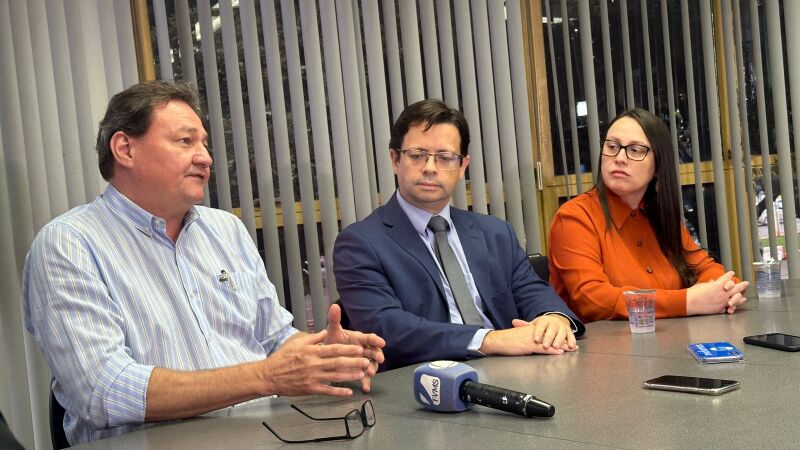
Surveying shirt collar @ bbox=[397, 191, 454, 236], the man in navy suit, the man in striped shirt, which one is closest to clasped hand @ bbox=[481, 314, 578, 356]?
the man in navy suit

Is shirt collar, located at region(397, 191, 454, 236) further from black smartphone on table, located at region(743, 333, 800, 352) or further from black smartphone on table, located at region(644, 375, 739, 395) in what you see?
black smartphone on table, located at region(644, 375, 739, 395)

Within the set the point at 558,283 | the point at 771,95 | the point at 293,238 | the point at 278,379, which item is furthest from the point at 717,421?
the point at 771,95

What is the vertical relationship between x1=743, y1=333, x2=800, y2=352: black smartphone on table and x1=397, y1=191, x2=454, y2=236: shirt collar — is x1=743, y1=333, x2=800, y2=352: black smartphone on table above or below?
below

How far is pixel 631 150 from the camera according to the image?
3.14 metres

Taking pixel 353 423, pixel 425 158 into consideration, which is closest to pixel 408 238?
pixel 425 158

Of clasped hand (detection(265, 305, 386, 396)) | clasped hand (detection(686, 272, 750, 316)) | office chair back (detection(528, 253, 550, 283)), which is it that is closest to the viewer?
clasped hand (detection(265, 305, 386, 396))

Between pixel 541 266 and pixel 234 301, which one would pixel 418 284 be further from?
pixel 541 266

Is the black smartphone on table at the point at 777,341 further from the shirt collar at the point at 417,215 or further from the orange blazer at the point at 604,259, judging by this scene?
the shirt collar at the point at 417,215

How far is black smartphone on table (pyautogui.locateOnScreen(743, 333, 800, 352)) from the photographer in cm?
206

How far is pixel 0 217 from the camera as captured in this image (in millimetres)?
3008

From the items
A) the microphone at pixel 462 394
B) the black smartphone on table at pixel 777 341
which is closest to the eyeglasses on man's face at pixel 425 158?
the black smartphone on table at pixel 777 341

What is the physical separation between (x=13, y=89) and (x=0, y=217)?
1.50 ft

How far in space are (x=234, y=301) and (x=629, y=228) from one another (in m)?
1.57

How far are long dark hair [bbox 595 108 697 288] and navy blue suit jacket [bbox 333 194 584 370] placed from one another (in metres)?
0.48
